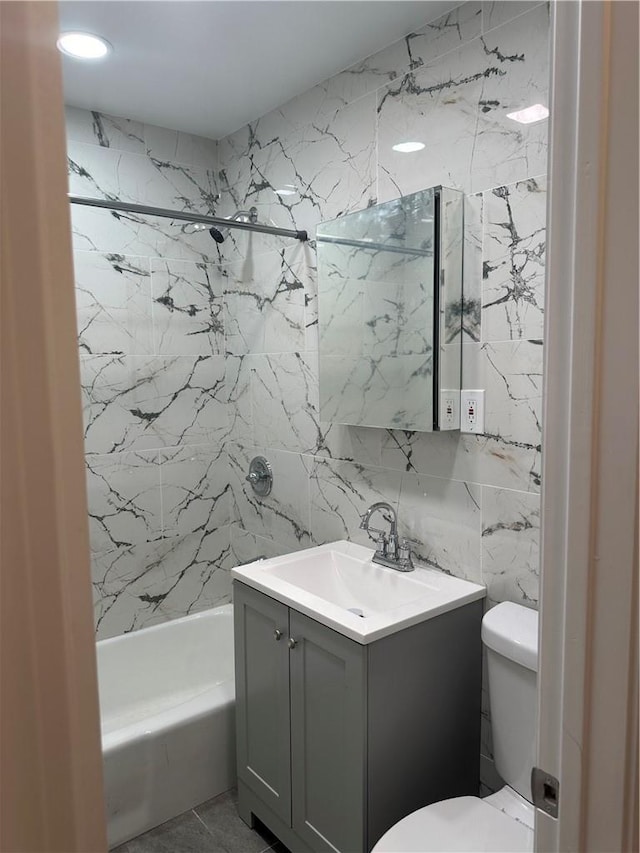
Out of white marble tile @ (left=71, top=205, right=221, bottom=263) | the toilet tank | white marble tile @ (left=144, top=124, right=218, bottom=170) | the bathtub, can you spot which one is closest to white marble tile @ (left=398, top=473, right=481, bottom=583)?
the toilet tank

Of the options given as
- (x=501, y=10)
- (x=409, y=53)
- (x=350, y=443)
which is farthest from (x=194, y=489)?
(x=501, y=10)

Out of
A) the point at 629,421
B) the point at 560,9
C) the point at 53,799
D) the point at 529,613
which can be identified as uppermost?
the point at 560,9

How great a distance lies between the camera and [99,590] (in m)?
2.64

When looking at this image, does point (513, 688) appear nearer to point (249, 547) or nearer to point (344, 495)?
point (344, 495)

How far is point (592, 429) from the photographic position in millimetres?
697

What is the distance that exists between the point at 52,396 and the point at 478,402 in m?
1.53

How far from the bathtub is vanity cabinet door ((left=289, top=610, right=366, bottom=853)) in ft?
1.63

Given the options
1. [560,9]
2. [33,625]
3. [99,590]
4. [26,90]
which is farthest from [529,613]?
[99,590]

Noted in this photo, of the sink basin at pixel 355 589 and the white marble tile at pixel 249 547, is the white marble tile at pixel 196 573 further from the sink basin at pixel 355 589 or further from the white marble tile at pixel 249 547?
the sink basin at pixel 355 589

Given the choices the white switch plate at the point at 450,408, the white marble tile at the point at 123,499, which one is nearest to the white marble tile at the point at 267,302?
the white marble tile at the point at 123,499

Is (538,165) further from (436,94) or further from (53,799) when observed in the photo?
(53,799)

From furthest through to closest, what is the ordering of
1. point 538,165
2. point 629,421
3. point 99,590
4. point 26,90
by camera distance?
point 99,590, point 538,165, point 629,421, point 26,90

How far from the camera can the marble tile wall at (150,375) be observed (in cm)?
256

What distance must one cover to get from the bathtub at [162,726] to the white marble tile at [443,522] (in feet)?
3.13
